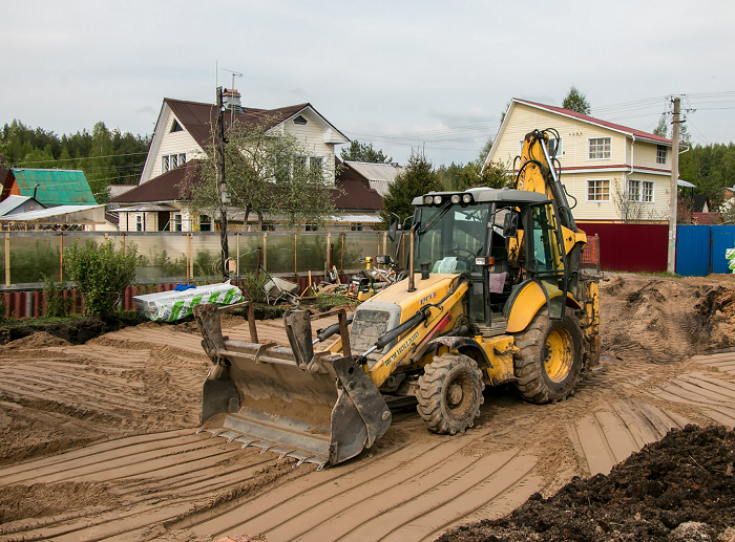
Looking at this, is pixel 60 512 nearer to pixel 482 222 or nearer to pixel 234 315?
pixel 482 222

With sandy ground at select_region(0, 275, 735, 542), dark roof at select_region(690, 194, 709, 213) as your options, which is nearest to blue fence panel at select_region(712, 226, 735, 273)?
sandy ground at select_region(0, 275, 735, 542)

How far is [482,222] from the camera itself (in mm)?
7430

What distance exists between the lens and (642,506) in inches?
175

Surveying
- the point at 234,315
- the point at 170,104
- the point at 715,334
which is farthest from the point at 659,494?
the point at 170,104

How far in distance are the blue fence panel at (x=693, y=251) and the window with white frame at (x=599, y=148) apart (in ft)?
34.3

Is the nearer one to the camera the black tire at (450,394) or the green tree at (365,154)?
the black tire at (450,394)

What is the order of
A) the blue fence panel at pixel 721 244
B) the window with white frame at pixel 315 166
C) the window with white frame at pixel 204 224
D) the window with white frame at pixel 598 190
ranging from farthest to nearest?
the window with white frame at pixel 598 190 < the window with white frame at pixel 204 224 < the blue fence panel at pixel 721 244 < the window with white frame at pixel 315 166

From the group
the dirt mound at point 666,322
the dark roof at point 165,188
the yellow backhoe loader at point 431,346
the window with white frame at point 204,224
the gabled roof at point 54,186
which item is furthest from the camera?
the gabled roof at point 54,186

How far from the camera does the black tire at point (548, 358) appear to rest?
7484 millimetres

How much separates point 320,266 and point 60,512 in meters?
15.5

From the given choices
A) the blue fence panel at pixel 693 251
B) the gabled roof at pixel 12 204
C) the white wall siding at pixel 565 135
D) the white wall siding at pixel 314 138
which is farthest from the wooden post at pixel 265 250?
the gabled roof at pixel 12 204

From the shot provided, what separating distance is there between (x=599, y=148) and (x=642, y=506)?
1304 inches

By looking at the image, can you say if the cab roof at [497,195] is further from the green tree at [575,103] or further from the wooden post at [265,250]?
the green tree at [575,103]

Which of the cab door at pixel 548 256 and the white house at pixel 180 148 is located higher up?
the white house at pixel 180 148
